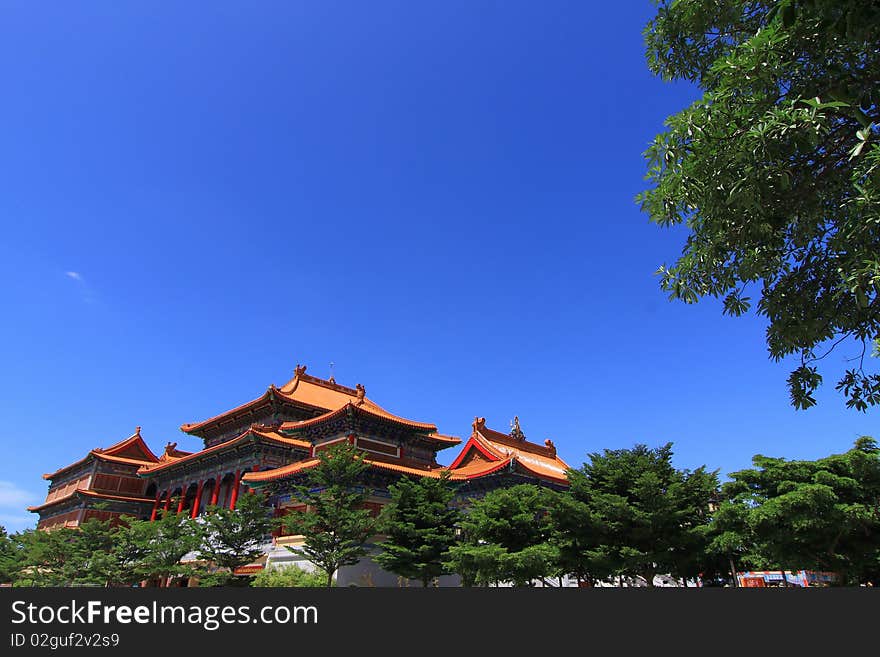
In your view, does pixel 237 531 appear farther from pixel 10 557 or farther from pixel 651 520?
pixel 10 557

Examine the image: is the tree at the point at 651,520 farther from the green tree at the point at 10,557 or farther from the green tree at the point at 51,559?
the green tree at the point at 10,557

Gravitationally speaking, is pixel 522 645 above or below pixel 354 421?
below

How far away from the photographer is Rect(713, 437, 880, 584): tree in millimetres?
15289

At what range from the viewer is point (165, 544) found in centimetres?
2330

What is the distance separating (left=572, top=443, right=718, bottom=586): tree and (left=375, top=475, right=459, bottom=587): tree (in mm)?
6080

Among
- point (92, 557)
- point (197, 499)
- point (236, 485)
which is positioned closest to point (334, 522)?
point (236, 485)

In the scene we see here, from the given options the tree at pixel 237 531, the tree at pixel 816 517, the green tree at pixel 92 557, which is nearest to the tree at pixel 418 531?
the tree at pixel 237 531

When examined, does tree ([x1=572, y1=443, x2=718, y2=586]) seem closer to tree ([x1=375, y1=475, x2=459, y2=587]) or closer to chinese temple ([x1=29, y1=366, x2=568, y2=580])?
tree ([x1=375, y1=475, x2=459, y2=587])

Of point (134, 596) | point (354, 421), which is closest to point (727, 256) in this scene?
point (134, 596)

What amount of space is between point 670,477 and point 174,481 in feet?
115

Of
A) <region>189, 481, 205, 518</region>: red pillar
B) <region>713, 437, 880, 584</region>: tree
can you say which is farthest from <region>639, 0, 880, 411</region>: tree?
<region>189, 481, 205, 518</region>: red pillar

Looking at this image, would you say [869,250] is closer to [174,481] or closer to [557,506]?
[557,506]

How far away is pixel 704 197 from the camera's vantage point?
24.6ft

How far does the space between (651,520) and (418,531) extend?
8.85 metres
